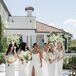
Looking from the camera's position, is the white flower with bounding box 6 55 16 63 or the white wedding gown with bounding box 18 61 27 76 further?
the white wedding gown with bounding box 18 61 27 76

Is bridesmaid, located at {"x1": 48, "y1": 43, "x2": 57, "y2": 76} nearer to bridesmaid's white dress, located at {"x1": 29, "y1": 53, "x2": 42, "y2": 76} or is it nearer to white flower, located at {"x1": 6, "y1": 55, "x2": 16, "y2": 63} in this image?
bridesmaid's white dress, located at {"x1": 29, "y1": 53, "x2": 42, "y2": 76}

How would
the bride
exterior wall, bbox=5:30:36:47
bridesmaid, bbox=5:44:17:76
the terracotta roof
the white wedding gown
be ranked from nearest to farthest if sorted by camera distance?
the bride
bridesmaid, bbox=5:44:17:76
the white wedding gown
exterior wall, bbox=5:30:36:47
the terracotta roof

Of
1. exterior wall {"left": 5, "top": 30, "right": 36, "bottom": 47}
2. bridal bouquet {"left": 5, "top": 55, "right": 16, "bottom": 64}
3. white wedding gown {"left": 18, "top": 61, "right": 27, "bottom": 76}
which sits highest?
exterior wall {"left": 5, "top": 30, "right": 36, "bottom": 47}

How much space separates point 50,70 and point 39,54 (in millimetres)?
765

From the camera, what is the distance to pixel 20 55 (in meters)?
14.2

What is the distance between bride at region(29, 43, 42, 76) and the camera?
1348 cm

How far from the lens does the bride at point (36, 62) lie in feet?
44.2

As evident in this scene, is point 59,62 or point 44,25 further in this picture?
point 44,25

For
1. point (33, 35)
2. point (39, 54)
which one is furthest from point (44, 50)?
point (33, 35)

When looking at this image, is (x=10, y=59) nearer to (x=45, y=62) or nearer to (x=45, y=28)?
(x=45, y=62)

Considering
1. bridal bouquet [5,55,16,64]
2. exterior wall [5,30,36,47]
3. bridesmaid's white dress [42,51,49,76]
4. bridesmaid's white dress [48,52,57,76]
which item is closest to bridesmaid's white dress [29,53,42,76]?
bridesmaid's white dress [42,51,49,76]

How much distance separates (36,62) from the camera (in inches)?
535

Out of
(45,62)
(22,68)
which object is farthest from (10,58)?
(45,62)

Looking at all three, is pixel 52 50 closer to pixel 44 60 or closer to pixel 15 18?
pixel 44 60
